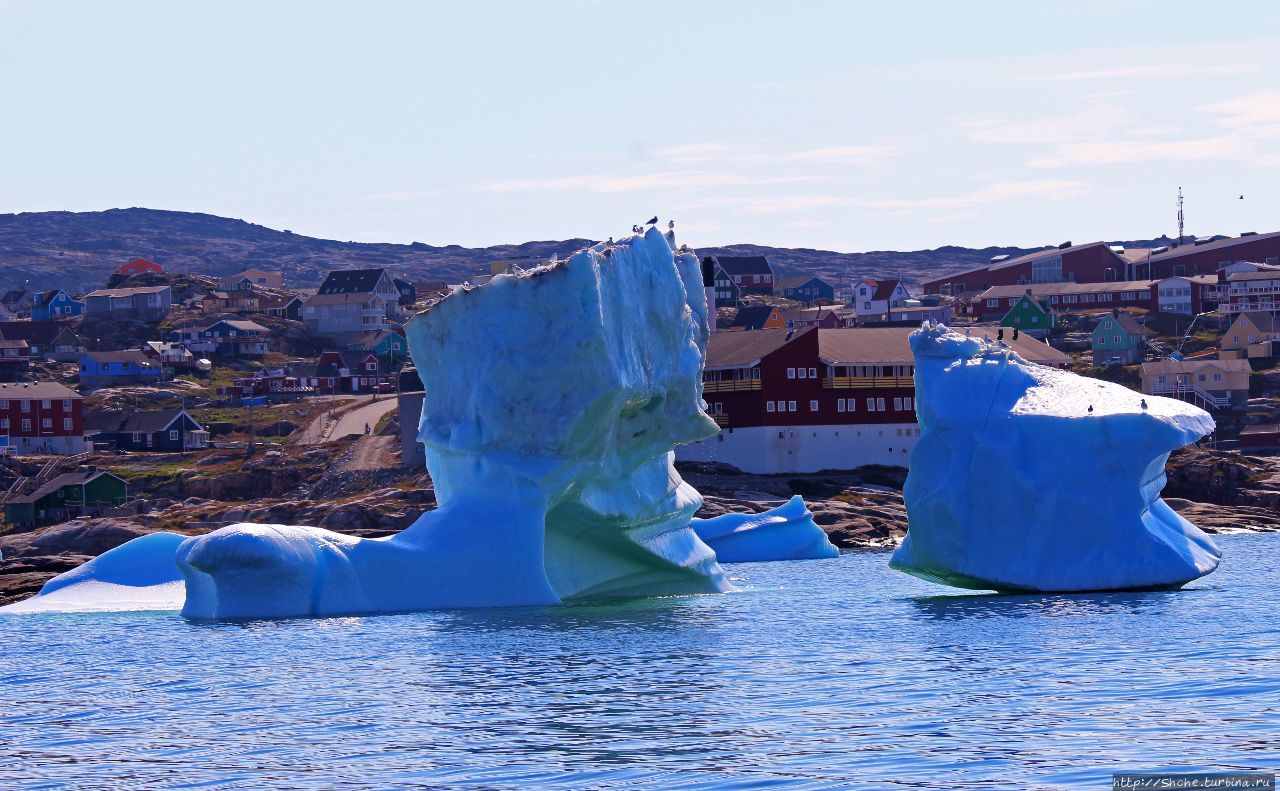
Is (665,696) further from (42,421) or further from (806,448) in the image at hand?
(42,421)

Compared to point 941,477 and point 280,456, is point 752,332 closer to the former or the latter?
point 280,456

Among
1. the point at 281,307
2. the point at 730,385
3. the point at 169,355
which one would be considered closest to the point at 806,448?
the point at 730,385

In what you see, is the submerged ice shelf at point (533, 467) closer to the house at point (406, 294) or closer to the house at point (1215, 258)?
the house at point (1215, 258)

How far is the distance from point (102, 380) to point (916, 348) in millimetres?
82283

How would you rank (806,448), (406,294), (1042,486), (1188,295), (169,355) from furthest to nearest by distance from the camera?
(406,294) < (1188,295) < (169,355) < (806,448) < (1042,486)

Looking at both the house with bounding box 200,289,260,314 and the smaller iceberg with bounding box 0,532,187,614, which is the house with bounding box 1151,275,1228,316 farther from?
the smaller iceberg with bounding box 0,532,187,614

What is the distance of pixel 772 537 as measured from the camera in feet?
168

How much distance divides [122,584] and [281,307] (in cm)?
9824

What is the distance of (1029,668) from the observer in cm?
2398

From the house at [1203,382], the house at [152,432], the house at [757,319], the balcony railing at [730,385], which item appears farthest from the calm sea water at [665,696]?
the house at [757,319]

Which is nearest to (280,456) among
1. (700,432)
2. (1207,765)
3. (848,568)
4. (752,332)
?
(752,332)

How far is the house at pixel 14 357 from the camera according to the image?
109 m

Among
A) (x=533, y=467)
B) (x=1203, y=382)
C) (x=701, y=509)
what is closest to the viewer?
(x=533, y=467)

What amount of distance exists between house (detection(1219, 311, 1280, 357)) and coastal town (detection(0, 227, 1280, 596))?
0.14m
